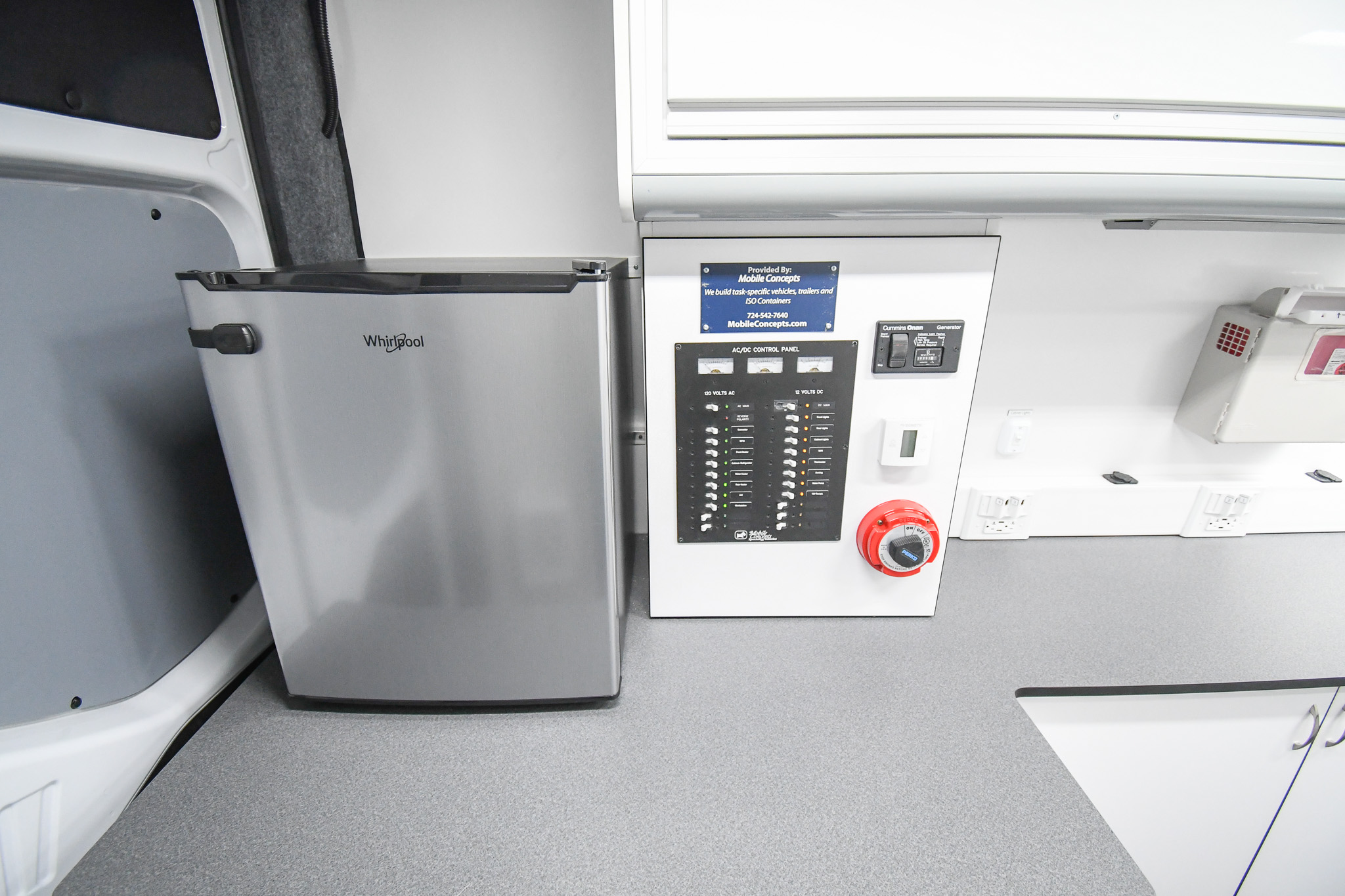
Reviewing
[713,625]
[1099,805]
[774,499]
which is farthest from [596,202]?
[1099,805]

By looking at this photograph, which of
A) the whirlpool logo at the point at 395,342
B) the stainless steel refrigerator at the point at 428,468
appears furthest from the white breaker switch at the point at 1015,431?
the whirlpool logo at the point at 395,342

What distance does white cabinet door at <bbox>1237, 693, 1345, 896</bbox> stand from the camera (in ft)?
2.49

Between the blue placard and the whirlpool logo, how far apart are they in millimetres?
285

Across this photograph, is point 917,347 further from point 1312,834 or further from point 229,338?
point 1312,834

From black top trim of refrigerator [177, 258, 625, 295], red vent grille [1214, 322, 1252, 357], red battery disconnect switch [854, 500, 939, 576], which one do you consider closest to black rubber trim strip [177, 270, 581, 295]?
black top trim of refrigerator [177, 258, 625, 295]

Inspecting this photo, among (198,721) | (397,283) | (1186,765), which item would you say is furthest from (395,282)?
(1186,765)

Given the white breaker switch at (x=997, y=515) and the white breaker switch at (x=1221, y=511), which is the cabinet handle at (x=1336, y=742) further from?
the white breaker switch at (x=997, y=515)

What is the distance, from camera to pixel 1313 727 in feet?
2.40

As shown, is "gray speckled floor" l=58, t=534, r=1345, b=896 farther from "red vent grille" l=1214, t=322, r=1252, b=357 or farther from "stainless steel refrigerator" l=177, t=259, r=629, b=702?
"red vent grille" l=1214, t=322, r=1252, b=357

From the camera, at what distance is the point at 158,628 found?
577 mm

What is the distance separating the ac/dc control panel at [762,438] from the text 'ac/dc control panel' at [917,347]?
A: 3 centimetres

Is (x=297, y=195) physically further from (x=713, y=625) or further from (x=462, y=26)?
(x=713, y=625)

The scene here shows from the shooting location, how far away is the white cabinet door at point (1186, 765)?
70cm

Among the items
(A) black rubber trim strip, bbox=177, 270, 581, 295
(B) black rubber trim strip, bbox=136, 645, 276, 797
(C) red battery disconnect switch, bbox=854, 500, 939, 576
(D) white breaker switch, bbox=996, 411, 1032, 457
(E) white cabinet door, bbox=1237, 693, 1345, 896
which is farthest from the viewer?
(D) white breaker switch, bbox=996, 411, 1032, 457
